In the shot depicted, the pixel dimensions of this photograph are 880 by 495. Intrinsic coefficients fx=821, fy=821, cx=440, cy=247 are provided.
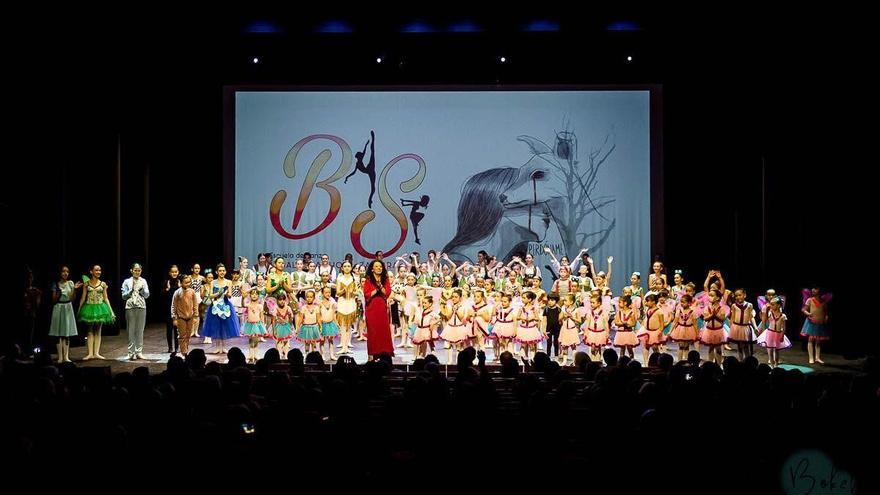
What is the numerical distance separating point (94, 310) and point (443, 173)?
8124 millimetres

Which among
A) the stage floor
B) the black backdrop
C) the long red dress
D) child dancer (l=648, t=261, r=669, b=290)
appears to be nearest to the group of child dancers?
the stage floor

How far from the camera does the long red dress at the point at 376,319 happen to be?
10898mm

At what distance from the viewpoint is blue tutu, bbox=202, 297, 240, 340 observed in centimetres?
1238

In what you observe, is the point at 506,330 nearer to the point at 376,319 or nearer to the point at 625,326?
the point at 625,326

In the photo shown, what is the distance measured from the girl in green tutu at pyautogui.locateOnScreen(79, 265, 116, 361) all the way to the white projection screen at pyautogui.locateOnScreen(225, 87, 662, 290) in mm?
5461

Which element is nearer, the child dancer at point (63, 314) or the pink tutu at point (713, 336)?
the pink tutu at point (713, 336)

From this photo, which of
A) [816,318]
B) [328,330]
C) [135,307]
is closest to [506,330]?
[328,330]

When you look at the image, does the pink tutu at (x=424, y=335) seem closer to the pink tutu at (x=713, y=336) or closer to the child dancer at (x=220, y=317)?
the child dancer at (x=220, y=317)

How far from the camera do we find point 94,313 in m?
11.9

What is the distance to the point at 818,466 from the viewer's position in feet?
16.3

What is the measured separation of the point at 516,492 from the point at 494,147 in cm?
1352

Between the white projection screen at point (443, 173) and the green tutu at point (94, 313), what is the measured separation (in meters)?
5.63

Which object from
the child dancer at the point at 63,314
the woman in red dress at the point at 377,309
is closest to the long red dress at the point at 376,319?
the woman in red dress at the point at 377,309

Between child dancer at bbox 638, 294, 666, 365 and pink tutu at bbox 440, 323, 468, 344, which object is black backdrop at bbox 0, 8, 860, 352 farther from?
pink tutu at bbox 440, 323, 468, 344
